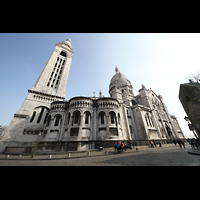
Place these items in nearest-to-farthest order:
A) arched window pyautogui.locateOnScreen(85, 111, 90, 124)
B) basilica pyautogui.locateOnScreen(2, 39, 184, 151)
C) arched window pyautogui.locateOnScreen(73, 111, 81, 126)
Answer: basilica pyautogui.locateOnScreen(2, 39, 184, 151) → arched window pyautogui.locateOnScreen(73, 111, 81, 126) → arched window pyautogui.locateOnScreen(85, 111, 90, 124)

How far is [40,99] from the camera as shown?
80.9ft

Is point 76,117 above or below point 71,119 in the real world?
above

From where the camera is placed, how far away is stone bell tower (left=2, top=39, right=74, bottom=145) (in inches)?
769

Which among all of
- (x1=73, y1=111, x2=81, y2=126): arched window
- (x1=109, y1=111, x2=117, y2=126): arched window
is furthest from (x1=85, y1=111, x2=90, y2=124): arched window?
(x1=109, y1=111, x2=117, y2=126): arched window

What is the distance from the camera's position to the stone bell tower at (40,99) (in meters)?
19.5

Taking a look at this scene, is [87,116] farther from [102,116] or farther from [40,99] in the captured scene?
[40,99]

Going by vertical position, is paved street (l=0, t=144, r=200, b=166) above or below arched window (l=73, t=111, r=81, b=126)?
below

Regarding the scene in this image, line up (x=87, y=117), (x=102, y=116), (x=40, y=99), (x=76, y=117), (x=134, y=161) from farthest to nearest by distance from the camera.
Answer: (x=40, y=99) → (x=102, y=116) → (x=87, y=117) → (x=76, y=117) → (x=134, y=161)

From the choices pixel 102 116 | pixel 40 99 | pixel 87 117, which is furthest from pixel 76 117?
pixel 40 99

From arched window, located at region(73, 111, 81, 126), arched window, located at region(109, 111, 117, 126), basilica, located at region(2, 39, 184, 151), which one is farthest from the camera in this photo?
arched window, located at region(109, 111, 117, 126)

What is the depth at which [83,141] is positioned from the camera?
57.7ft

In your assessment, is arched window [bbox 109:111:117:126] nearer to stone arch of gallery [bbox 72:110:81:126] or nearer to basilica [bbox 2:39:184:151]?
basilica [bbox 2:39:184:151]
